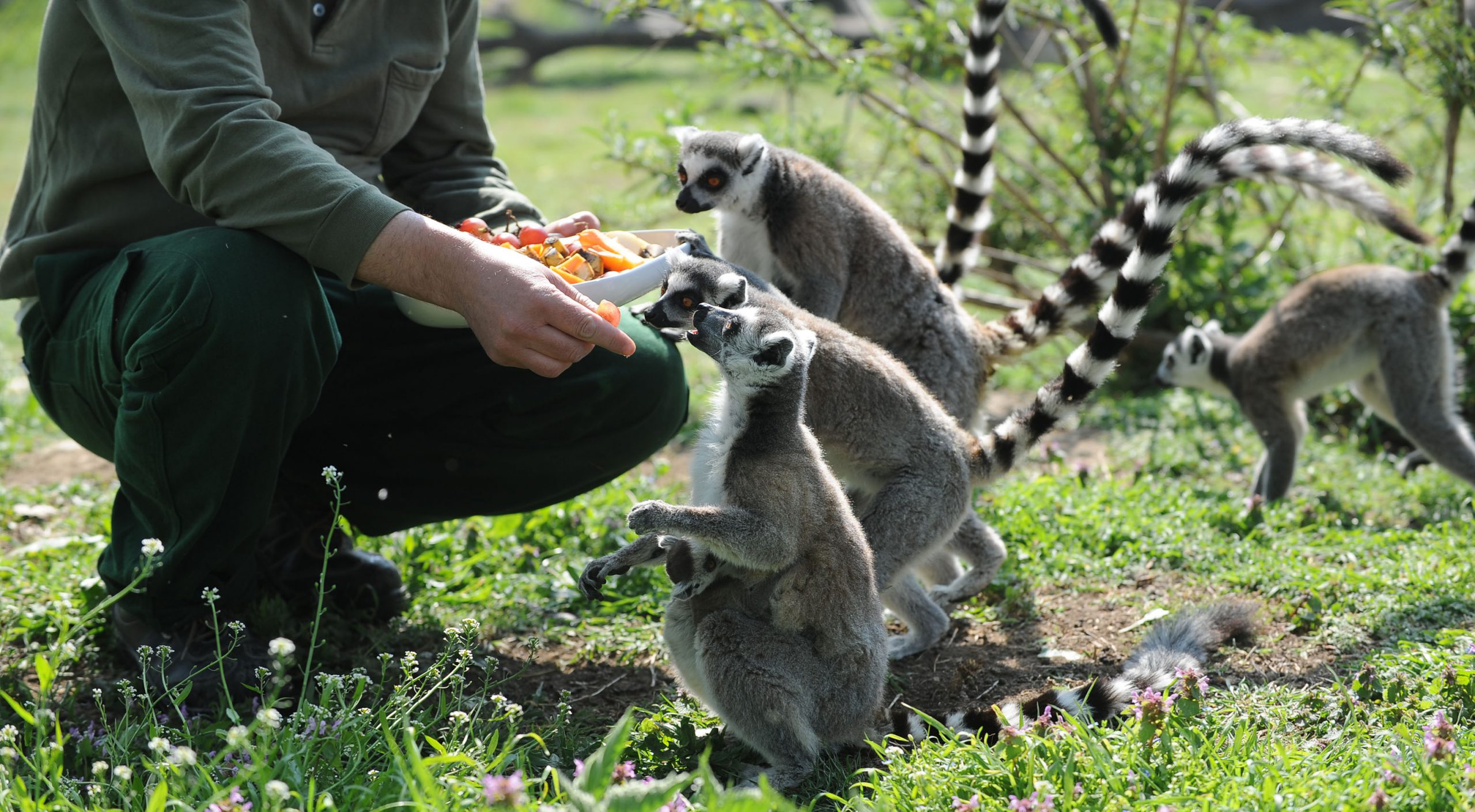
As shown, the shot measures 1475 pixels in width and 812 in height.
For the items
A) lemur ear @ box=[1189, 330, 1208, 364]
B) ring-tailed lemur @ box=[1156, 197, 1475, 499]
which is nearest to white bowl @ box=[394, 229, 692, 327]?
ring-tailed lemur @ box=[1156, 197, 1475, 499]

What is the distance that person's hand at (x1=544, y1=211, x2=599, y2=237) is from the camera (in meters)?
3.15

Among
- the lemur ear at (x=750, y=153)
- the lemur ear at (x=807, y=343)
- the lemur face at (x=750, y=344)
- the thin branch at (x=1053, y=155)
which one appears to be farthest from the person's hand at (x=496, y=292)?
the thin branch at (x=1053, y=155)

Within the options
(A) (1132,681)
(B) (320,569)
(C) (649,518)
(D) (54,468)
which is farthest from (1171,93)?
(D) (54,468)

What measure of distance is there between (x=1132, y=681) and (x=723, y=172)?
2188 mm

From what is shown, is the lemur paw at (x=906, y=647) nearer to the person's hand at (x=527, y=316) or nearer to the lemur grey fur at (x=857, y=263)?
the lemur grey fur at (x=857, y=263)

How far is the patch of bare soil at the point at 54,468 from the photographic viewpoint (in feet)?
14.3

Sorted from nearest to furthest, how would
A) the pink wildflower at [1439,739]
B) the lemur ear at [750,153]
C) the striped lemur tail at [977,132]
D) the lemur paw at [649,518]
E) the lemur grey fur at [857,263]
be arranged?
the pink wildflower at [1439,739]
the lemur paw at [649,518]
the lemur grey fur at [857,263]
the lemur ear at [750,153]
the striped lemur tail at [977,132]

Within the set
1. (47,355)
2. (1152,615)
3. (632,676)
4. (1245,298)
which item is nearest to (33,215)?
(47,355)

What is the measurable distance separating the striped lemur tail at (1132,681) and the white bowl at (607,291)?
3.66ft

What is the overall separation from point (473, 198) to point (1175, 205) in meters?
1.92

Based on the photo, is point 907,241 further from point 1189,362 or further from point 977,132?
point 1189,362

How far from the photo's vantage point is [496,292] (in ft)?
7.50

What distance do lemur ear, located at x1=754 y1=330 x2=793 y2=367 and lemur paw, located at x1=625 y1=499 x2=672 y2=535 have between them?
1.34ft

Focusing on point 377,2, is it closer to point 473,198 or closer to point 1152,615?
point 473,198
